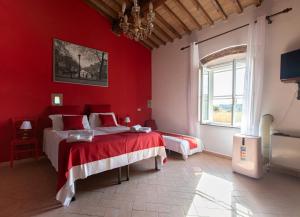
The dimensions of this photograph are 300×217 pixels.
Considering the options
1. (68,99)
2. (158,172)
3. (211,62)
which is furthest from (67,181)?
(211,62)

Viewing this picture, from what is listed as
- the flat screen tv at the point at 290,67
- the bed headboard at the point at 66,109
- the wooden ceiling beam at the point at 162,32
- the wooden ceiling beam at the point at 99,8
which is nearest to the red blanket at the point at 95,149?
the bed headboard at the point at 66,109

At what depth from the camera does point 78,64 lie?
4168 millimetres

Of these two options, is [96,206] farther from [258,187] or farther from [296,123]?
[296,123]

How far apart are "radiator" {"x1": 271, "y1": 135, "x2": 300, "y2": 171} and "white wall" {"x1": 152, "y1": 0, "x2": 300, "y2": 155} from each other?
0.26 meters

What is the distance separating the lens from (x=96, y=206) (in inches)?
80.0

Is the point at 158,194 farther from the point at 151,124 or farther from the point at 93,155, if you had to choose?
the point at 151,124

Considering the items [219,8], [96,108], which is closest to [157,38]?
[219,8]

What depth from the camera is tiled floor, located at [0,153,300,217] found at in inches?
76.4

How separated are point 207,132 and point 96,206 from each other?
309 centimetres

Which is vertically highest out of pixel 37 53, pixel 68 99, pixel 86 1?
pixel 86 1

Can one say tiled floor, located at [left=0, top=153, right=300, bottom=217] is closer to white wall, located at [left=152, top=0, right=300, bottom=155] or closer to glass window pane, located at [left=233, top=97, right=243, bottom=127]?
white wall, located at [left=152, top=0, right=300, bottom=155]

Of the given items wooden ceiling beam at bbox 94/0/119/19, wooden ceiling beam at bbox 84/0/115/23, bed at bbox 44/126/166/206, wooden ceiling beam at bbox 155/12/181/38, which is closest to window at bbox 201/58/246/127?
wooden ceiling beam at bbox 155/12/181/38

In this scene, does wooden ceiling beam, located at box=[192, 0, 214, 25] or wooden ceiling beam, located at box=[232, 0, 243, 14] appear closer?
wooden ceiling beam, located at box=[232, 0, 243, 14]

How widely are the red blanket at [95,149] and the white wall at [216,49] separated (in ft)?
6.85
